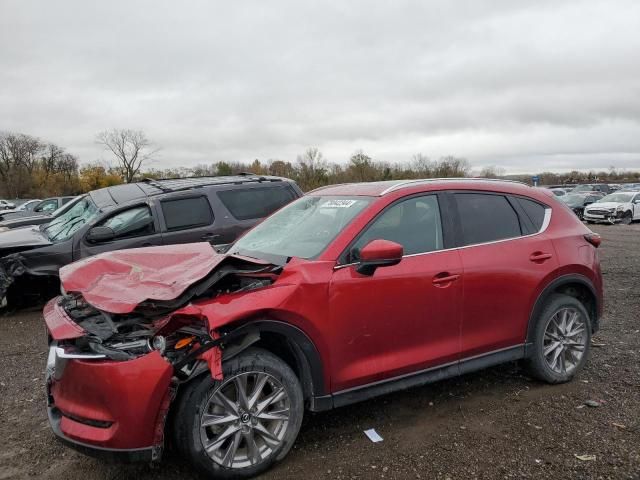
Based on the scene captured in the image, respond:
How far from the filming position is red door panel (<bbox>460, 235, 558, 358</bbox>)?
373 cm

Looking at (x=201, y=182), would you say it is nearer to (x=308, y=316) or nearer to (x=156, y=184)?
(x=156, y=184)

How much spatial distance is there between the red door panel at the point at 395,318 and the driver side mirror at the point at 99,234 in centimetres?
454

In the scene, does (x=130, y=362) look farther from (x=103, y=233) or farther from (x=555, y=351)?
(x=103, y=233)

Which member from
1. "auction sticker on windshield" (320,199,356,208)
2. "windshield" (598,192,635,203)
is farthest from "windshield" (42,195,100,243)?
"windshield" (598,192,635,203)

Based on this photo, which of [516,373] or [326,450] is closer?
[326,450]

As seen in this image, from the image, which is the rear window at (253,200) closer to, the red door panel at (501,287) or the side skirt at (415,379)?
the red door panel at (501,287)

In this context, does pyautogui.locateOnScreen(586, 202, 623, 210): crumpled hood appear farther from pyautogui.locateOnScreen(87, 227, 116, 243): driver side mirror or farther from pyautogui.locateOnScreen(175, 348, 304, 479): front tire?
pyautogui.locateOnScreen(175, 348, 304, 479): front tire

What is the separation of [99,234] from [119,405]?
4.53 metres

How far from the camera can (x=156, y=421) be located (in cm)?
268

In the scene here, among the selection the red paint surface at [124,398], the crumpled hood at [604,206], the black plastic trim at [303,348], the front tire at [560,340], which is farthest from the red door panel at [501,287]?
the crumpled hood at [604,206]

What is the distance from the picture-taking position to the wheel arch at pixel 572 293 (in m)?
4.07

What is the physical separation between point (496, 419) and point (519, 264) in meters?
1.19

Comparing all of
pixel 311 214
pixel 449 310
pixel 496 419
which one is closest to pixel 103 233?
pixel 311 214

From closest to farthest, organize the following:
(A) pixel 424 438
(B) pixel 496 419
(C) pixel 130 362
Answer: (C) pixel 130 362
(A) pixel 424 438
(B) pixel 496 419
